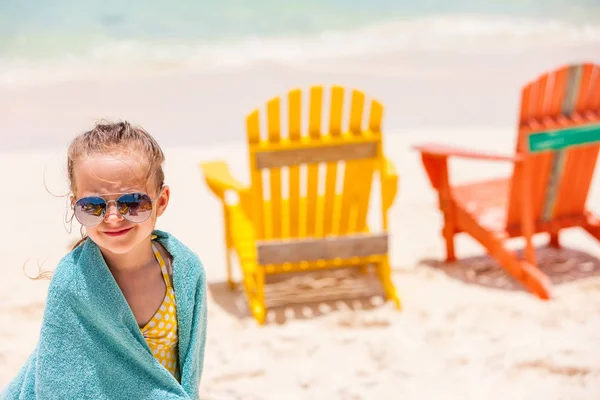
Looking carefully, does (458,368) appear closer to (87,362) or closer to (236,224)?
(236,224)

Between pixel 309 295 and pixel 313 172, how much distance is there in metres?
0.78

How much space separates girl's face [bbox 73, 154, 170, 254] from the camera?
185 cm

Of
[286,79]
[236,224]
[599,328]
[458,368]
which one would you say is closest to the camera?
[458,368]

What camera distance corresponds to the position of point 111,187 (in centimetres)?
187

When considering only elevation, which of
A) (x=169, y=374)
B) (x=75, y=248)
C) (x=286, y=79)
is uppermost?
(x=75, y=248)

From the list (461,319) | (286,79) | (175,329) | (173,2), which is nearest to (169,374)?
(175,329)

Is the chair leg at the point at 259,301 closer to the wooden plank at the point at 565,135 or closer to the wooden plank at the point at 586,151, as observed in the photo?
the wooden plank at the point at 565,135

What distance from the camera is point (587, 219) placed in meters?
4.52

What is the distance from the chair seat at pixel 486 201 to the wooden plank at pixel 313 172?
1076mm

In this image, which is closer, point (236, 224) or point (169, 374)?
point (169, 374)

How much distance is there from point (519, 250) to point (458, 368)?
1775mm

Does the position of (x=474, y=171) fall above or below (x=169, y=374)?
below

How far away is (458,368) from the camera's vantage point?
3.31 meters

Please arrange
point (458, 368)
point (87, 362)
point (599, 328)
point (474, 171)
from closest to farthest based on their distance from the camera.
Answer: point (87, 362) → point (458, 368) → point (599, 328) → point (474, 171)
